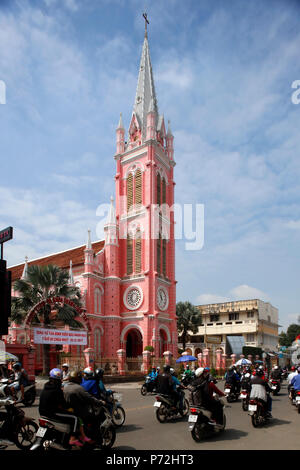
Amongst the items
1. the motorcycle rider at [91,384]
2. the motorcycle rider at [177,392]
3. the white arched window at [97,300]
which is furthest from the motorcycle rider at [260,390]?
the white arched window at [97,300]

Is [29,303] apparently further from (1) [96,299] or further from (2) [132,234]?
(2) [132,234]

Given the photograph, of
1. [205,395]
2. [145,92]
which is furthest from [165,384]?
[145,92]

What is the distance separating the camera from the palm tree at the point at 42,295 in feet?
87.9

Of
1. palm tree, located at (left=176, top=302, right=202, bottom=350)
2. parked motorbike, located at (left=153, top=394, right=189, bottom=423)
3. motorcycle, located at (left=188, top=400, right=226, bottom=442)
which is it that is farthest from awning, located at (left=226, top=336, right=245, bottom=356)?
motorcycle, located at (left=188, top=400, right=226, bottom=442)

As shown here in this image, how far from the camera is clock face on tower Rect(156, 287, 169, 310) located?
4069 cm

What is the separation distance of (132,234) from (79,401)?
116ft

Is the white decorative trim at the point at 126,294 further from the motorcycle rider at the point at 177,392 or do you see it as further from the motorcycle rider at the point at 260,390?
the motorcycle rider at the point at 260,390

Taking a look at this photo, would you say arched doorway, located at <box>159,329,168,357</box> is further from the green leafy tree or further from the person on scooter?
the green leafy tree

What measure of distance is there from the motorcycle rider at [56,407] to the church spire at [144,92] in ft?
135

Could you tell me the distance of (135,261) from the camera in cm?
4134

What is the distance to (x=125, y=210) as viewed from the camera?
141 ft

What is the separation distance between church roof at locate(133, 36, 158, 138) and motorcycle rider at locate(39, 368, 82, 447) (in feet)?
135

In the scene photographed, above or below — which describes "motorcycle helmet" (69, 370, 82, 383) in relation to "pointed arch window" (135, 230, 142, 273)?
below

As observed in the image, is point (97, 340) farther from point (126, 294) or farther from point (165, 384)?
point (165, 384)
